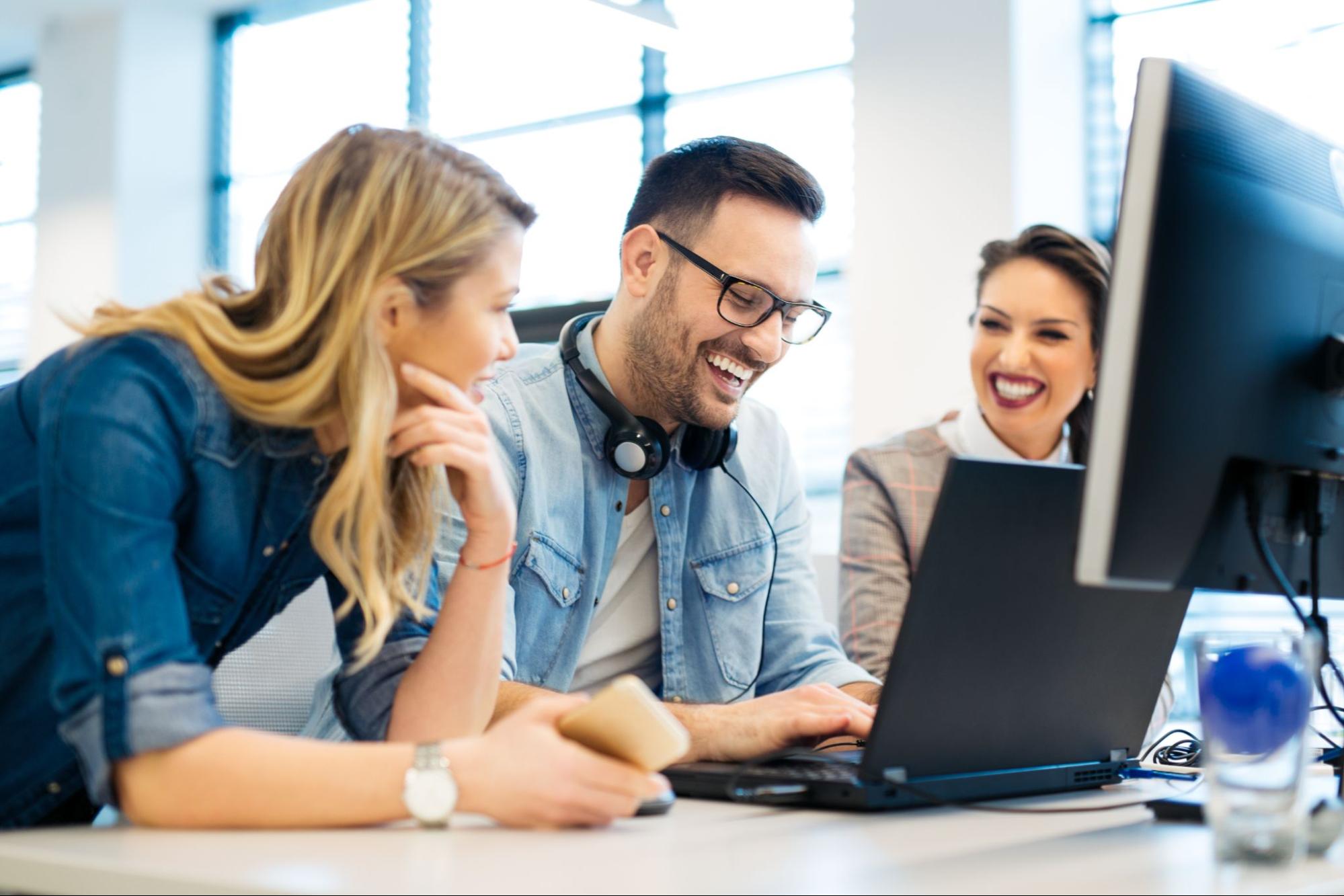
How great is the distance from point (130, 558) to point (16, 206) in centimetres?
714

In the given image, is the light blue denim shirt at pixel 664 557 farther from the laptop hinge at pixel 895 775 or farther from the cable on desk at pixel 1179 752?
the laptop hinge at pixel 895 775

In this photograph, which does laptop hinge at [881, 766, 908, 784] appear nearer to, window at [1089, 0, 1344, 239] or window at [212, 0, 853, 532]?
window at [1089, 0, 1344, 239]

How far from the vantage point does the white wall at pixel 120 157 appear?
21.6ft

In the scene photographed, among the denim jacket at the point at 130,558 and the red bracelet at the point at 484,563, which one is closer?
the denim jacket at the point at 130,558

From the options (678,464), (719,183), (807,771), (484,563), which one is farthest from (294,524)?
(719,183)

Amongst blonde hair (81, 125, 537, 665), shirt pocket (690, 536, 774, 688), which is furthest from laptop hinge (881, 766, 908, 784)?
shirt pocket (690, 536, 774, 688)

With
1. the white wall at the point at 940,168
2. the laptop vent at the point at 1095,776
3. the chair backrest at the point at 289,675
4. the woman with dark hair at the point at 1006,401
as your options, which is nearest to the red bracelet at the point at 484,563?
the chair backrest at the point at 289,675

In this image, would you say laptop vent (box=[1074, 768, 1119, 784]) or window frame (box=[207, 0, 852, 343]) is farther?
window frame (box=[207, 0, 852, 343])

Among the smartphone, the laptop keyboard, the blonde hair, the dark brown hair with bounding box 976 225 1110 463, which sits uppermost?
the dark brown hair with bounding box 976 225 1110 463

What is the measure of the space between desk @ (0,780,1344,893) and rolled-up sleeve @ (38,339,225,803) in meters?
0.08

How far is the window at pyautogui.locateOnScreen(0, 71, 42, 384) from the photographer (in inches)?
279

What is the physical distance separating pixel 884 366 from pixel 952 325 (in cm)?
26

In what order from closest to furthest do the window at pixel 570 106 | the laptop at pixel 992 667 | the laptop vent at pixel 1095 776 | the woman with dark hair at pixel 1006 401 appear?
the laptop at pixel 992 667 < the laptop vent at pixel 1095 776 < the woman with dark hair at pixel 1006 401 < the window at pixel 570 106

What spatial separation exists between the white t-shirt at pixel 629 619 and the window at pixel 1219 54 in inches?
106
